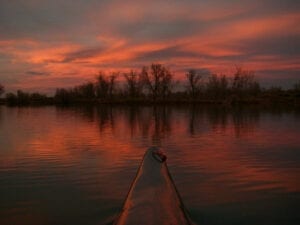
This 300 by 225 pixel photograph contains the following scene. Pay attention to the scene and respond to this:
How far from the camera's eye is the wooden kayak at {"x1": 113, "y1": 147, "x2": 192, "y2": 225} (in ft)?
15.3

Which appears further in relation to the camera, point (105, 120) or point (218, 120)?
point (105, 120)

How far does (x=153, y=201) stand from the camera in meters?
5.31

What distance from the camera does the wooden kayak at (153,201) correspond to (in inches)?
184

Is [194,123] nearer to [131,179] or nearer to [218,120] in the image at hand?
[218,120]

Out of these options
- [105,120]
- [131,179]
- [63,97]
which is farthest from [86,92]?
[131,179]

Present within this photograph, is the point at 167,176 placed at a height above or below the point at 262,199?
above

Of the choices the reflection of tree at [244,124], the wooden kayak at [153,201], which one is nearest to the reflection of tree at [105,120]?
the reflection of tree at [244,124]

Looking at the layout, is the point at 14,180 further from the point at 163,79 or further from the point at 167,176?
the point at 163,79

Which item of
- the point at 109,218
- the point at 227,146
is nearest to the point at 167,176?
the point at 109,218

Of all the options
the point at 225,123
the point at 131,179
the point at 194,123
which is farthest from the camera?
the point at 194,123

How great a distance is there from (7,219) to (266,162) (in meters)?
7.87

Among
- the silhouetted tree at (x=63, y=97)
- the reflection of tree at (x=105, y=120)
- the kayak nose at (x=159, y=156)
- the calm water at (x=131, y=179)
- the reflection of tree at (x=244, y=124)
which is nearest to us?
the calm water at (x=131, y=179)

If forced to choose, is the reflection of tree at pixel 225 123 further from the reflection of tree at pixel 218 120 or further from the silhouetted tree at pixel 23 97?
the silhouetted tree at pixel 23 97

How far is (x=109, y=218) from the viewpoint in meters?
6.14
